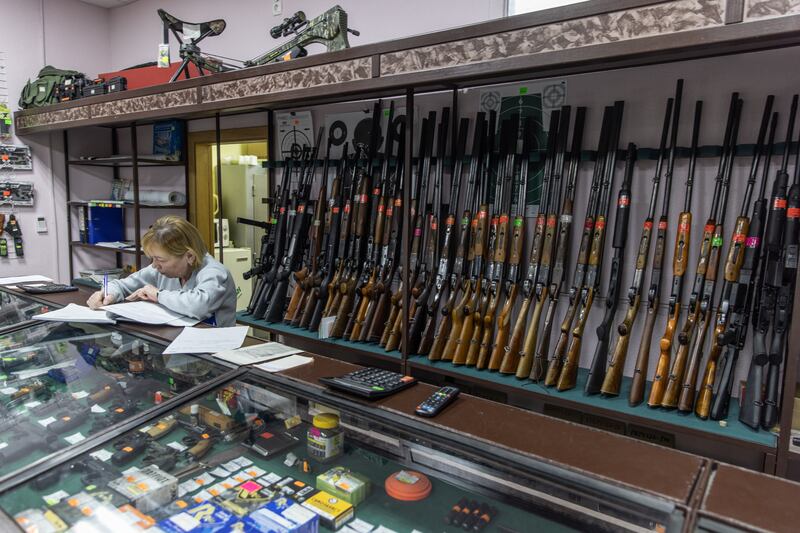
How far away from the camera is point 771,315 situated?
186 cm

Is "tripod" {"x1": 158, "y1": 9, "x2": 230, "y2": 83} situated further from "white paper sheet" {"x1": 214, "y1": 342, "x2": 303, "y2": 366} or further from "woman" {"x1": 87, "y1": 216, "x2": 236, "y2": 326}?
"white paper sheet" {"x1": 214, "y1": 342, "x2": 303, "y2": 366}

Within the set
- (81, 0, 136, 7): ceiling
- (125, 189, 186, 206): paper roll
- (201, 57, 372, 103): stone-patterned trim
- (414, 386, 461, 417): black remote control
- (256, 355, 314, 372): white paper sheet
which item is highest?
(81, 0, 136, 7): ceiling

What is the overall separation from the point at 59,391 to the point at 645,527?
1.36 meters

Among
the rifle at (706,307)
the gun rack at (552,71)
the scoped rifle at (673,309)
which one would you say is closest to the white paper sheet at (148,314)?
the gun rack at (552,71)

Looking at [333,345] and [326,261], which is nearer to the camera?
[333,345]

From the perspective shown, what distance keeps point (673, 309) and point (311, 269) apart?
1.99 meters

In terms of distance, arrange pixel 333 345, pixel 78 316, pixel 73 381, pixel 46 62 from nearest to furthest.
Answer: pixel 73 381 < pixel 78 316 < pixel 333 345 < pixel 46 62

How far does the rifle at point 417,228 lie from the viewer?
2.72 meters

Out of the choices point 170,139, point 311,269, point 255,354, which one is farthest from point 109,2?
point 255,354

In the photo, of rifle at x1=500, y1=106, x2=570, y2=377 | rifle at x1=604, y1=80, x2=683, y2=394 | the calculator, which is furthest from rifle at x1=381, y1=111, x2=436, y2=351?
the calculator

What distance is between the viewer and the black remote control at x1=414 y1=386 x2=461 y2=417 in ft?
3.20

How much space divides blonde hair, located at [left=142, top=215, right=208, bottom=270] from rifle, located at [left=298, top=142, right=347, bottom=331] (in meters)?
0.99

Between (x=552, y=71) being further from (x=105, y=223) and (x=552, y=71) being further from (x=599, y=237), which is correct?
(x=105, y=223)

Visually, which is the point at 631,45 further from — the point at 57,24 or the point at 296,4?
the point at 57,24
